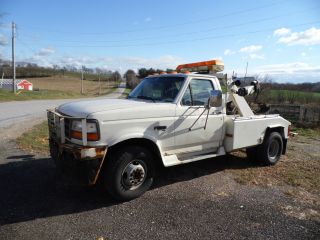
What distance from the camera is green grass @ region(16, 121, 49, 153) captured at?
25.6ft

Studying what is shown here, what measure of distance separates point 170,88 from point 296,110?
36.8 feet

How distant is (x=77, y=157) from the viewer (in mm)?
4254

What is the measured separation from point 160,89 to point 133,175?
1.71 m

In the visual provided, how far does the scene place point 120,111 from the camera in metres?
4.46

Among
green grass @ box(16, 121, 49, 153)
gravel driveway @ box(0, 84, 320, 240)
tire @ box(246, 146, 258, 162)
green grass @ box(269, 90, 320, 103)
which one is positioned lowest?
gravel driveway @ box(0, 84, 320, 240)

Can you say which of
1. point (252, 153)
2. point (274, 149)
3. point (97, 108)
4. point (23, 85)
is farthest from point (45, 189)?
point (23, 85)

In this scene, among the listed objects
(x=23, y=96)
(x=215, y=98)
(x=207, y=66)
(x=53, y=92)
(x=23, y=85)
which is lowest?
(x=23, y=96)

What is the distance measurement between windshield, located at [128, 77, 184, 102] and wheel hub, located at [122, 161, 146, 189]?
129 cm

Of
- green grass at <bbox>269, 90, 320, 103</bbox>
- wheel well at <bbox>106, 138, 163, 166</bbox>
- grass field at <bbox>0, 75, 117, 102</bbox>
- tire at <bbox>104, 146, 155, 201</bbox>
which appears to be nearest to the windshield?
wheel well at <bbox>106, 138, 163, 166</bbox>

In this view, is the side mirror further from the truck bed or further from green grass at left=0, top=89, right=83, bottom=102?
green grass at left=0, top=89, right=83, bottom=102

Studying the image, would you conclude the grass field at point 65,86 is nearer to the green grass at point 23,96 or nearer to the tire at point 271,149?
the green grass at point 23,96

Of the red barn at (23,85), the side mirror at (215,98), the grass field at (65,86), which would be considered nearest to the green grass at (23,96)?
the red barn at (23,85)

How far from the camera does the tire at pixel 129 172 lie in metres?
4.43

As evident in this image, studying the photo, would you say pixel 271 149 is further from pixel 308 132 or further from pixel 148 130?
pixel 308 132
